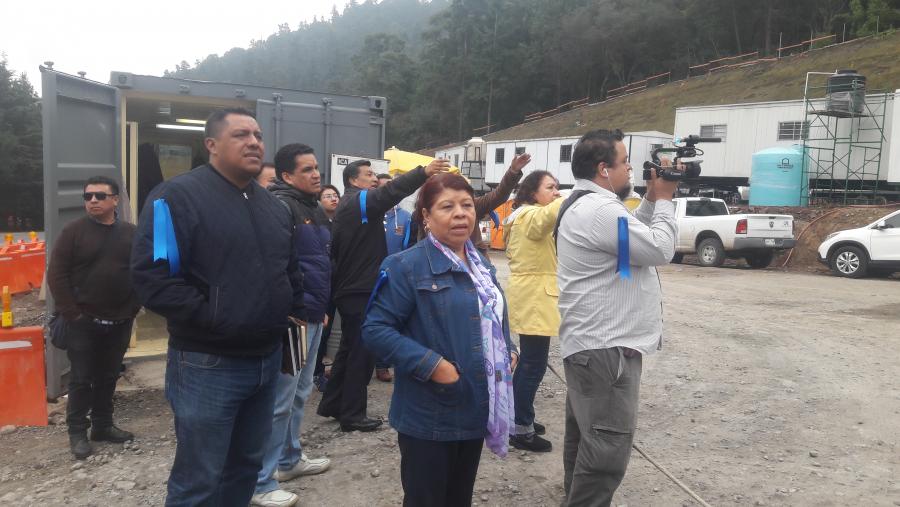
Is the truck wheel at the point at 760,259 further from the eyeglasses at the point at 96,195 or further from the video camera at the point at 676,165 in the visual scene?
the eyeglasses at the point at 96,195

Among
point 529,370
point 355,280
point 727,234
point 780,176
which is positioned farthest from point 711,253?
point 355,280

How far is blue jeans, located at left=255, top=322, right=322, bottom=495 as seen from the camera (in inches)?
139

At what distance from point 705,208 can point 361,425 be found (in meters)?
14.4

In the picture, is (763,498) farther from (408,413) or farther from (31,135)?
(31,135)

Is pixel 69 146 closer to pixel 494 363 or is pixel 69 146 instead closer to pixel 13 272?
pixel 494 363

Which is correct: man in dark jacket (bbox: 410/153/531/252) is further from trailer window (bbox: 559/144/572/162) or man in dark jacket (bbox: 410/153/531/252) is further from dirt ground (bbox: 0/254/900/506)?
trailer window (bbox: 559/144/572/162)

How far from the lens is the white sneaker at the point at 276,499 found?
3527 millimetres

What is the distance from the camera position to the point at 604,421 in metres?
2.77

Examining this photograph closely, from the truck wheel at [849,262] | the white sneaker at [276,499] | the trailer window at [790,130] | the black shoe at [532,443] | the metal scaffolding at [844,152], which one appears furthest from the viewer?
the trailer window at [790,130]

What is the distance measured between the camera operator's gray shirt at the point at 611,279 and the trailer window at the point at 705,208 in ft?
49.5

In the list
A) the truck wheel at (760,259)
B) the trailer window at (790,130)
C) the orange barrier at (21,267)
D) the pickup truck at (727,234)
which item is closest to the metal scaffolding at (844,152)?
the trailer window at (790,130)

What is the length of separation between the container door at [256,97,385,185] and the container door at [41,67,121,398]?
55.7 inches

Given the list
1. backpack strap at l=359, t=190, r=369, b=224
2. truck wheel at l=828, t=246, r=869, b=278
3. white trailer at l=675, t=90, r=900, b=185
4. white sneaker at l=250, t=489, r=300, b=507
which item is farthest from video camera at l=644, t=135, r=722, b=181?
white trailer at l=675, t=90, r=900, b=185

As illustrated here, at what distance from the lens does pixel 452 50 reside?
8238 centimetres
